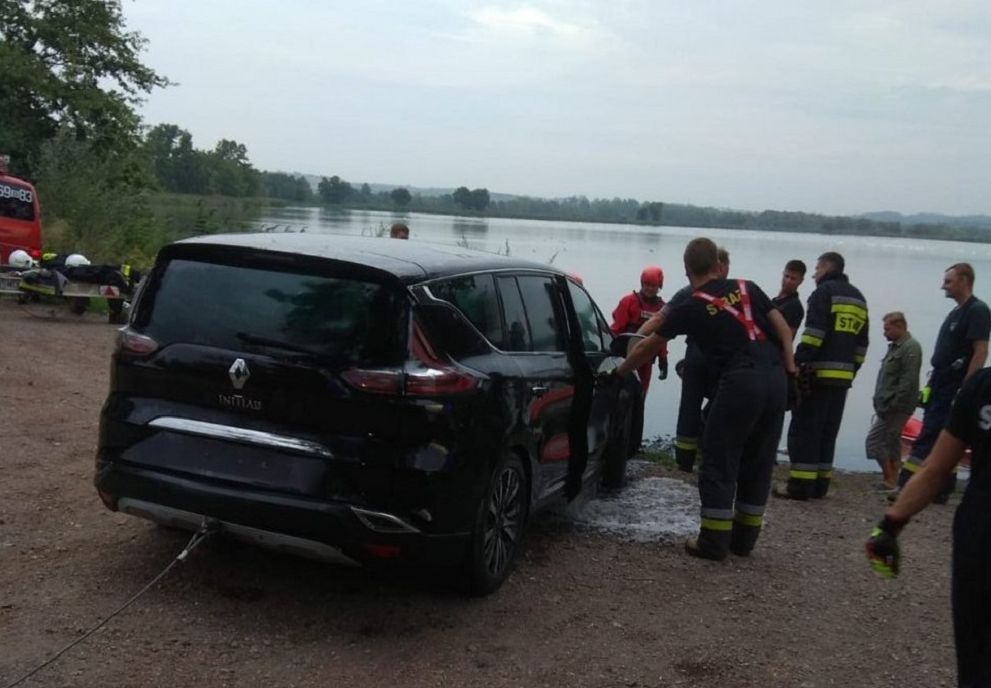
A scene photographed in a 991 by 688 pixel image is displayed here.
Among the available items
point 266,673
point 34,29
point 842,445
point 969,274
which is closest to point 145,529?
point 266,673

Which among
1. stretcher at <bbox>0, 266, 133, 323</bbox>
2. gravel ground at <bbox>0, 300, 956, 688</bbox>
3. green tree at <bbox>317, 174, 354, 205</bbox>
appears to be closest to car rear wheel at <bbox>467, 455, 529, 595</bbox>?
gravel ground at <bbox>0, 300, 956, 688</bbox>

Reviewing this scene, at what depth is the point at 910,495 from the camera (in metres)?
3.32

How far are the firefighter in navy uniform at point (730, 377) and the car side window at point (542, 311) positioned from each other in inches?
21.6

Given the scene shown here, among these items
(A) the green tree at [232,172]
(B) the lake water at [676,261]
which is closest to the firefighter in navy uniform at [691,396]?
(B) the lake water at [676,261]

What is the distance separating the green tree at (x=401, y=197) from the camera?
26125 mm

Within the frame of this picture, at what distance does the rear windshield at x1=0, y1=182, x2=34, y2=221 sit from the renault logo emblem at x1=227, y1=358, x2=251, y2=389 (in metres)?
14.8

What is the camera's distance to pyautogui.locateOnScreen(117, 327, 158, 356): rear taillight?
189 inches

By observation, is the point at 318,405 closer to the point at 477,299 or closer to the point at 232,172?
the point at 477,299

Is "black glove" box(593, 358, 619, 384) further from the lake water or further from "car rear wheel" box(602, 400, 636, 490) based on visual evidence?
the lake water

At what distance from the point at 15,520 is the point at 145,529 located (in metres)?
0.74

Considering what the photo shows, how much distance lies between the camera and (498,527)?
16.9 ft

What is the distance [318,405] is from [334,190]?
27063 millimetres

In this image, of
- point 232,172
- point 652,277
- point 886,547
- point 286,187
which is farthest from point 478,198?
point 886,547

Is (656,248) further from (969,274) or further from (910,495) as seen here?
(910,495)
